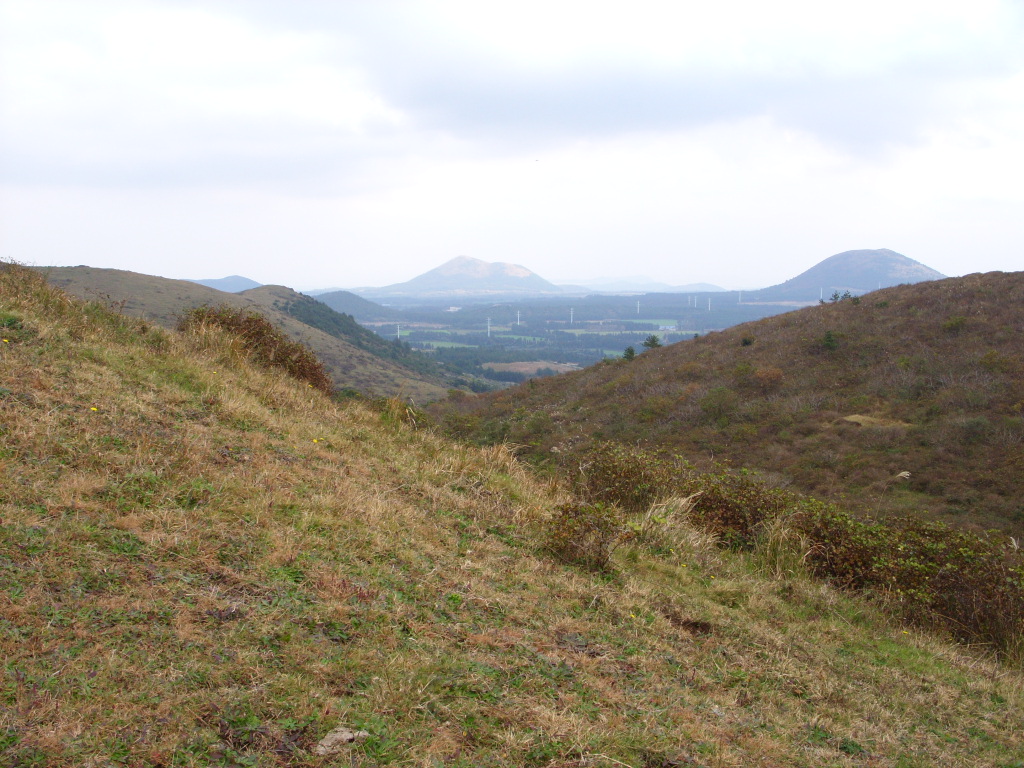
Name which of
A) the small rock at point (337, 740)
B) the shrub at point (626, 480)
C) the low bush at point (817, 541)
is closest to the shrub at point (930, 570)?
the low bush at point (817, 541)

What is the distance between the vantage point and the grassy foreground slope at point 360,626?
2.39m

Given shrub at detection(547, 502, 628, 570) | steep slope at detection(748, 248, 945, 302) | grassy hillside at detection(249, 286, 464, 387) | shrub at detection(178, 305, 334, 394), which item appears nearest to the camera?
shrub at detection(547, 502, 628, 570)

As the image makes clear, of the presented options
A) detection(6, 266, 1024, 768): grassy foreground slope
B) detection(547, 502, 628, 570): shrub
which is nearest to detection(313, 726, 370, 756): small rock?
detection(6, 266, 1024, 768): grassy foreground slope

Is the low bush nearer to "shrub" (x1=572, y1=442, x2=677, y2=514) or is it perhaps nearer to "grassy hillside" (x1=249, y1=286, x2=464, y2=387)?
"shrub" (x1=572, y1=442, x2=677, y2=514)

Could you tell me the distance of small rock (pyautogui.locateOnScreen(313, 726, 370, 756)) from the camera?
2277 millimetres

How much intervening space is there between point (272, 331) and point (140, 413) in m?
4.07

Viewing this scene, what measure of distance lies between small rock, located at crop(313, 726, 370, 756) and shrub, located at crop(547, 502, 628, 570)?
2.63 meters

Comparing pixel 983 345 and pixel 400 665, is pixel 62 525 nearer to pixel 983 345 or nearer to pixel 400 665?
pixel 400 665

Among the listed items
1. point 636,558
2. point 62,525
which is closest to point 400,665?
point 62,525

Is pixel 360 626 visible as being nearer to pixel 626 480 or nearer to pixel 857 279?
pixel 626 480

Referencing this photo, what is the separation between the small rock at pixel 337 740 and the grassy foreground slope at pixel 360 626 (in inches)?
1.6

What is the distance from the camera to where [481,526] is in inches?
202

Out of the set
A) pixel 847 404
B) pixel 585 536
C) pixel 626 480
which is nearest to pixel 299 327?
pixel 847 404

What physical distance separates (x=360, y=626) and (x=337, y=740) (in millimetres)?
833
